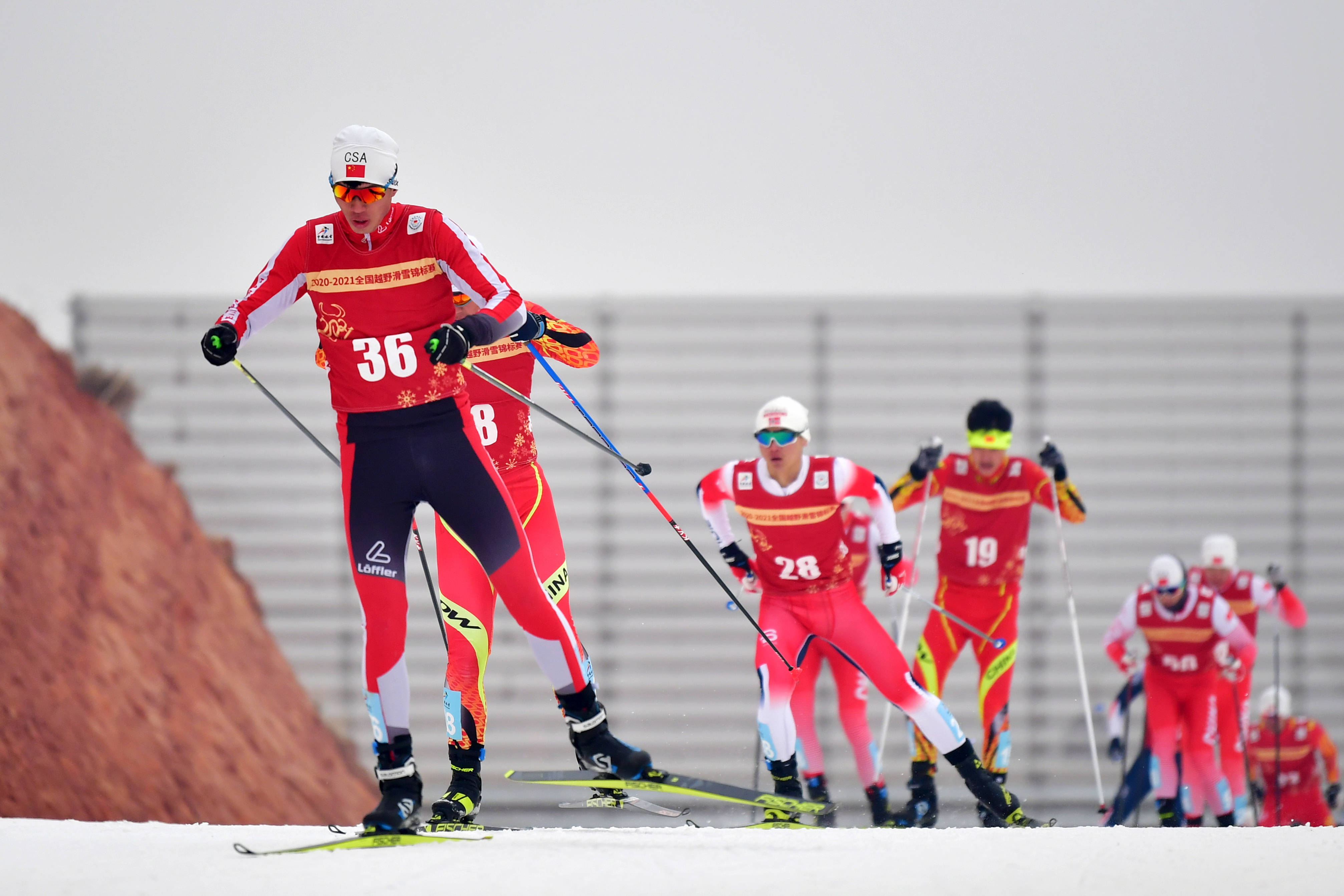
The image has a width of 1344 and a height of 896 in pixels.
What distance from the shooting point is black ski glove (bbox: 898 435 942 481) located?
6156 mm

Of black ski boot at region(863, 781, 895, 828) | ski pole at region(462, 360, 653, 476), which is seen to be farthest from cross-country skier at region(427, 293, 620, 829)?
black ski boot at region(863, 781, 895, 828)

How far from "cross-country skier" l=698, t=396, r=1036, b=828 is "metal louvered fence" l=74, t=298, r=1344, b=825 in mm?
4762

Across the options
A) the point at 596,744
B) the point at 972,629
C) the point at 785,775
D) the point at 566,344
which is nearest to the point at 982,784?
the point at 785,775

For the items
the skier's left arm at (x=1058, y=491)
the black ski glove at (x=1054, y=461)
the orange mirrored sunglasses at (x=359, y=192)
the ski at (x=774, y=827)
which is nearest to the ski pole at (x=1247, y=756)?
the skier's left arm at (x=1058, y=491)

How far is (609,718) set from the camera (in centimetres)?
1023

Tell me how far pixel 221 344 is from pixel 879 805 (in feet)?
12.9

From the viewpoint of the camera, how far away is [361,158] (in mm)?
3412

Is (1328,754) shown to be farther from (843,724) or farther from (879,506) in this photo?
(879,506)

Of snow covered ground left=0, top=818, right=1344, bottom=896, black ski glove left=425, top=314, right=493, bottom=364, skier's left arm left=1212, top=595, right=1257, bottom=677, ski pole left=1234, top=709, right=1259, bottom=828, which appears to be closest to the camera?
snow covered ground left=0, top=818, right=1344, bottom=896

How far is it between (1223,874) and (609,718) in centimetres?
756

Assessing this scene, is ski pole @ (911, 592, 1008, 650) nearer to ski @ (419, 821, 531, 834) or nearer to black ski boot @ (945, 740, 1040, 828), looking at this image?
black ski boot @ (945, 740, 1040, 828)

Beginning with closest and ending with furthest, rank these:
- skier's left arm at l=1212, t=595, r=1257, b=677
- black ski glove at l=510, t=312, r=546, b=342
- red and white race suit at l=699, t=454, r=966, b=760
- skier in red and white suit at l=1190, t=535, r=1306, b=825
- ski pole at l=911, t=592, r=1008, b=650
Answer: black ski glove at l=510, t=312, r=546, b=342 → red and white race suit at l=699, t=454, r=966, b=760 → ski pole at l=911, t=592, r=1008, b=650 → skier's left arm at l=1212, t=595, r=1257, b=677 → skier in red and white suit at l=1190, t=535, r=1306, b=825

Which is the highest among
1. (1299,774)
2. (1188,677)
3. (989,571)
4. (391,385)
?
(391,385)

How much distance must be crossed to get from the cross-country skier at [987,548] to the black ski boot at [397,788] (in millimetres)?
3334
